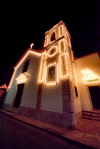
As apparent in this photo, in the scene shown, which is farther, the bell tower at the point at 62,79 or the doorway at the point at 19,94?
the doorway at the point at 19,94

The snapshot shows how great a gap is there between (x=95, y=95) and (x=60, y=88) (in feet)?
14.8

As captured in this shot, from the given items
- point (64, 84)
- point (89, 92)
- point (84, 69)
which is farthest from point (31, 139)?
point (84, 69)

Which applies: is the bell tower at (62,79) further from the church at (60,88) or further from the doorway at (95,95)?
the doorway at (95,95)

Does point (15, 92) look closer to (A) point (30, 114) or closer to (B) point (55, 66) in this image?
(A) point (30, 114)

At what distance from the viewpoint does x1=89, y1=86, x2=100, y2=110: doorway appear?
28.6ft

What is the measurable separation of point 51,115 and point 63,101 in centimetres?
158

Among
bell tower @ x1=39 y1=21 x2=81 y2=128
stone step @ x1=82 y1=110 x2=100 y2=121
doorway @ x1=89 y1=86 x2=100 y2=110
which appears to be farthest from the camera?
doorway @ x1=89 y1=86 x2=100 y2=110

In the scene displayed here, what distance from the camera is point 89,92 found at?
30.1ft

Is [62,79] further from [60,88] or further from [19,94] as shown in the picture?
[19,94]

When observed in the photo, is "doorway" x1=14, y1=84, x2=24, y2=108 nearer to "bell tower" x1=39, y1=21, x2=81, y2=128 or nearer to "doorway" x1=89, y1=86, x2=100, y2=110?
"bell tower" x1=39, y1=21, x2=81, y2=128

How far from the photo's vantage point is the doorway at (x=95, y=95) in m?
8.72

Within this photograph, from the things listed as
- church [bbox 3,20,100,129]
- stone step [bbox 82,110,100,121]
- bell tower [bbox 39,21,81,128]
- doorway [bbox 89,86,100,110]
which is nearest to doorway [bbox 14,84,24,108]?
church [bbox 3,20,100,129]

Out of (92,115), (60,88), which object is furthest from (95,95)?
(60,88)

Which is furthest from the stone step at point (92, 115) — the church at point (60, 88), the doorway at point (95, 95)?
the doorway at point (95, 95)
